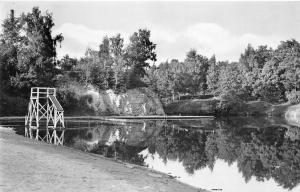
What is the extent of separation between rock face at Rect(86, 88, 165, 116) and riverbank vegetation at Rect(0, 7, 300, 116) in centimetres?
155

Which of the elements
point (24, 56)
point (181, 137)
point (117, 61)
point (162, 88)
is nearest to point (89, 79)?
point (117, 61)

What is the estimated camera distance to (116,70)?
244 feet

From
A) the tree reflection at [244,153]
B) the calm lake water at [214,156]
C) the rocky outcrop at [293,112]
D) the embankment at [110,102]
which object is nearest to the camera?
the calm lake water at [214,156]

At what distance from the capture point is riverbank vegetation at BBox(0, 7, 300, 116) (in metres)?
62.3

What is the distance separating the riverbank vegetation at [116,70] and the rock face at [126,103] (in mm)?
1552

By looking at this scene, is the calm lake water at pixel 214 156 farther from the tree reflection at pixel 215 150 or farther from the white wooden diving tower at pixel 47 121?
the white wooden diving tower at pixel 47 121

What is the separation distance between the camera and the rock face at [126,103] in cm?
7056

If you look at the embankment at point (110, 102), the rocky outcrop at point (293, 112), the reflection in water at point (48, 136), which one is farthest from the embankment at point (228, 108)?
the reflection in water at point (48, 136)

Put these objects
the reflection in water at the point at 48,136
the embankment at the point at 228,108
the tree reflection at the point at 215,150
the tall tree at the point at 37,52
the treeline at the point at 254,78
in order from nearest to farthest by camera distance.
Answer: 1. the tree reflection at the point at 215,150
2. the reflection in water at the point at 48,136
3. the tall tree at the point at 37,52
4. the embankment at the point at 228,108
5. the treeline at the point at 254,78

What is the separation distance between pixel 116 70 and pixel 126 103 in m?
6.22

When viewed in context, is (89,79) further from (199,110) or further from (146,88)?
(199,110)

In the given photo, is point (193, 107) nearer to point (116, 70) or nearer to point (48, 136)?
point (116, 70)

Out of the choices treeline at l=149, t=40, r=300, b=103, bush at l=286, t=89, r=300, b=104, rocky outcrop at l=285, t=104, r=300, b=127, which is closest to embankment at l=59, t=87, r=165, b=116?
treeline at l=149, t=40, r=300, b=103

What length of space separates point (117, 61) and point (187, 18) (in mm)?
44292
